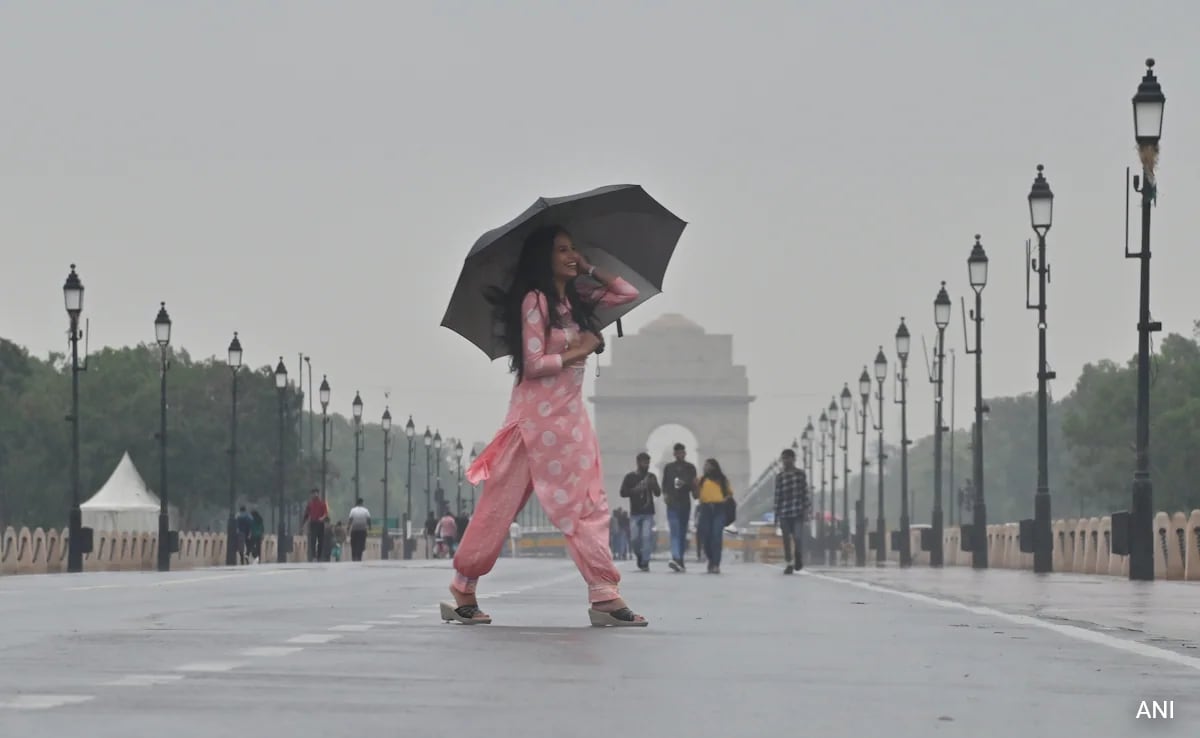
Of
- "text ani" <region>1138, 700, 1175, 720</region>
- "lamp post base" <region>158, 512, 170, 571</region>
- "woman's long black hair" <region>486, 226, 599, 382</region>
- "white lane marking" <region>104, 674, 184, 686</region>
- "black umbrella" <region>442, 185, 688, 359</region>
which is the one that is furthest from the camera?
"lamp post base" <region>158, 512, 170, 571</region>

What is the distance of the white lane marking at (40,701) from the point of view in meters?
7.87

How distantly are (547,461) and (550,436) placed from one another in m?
0.12

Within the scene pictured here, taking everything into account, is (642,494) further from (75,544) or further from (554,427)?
(554,427)

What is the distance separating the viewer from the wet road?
7.64 metres

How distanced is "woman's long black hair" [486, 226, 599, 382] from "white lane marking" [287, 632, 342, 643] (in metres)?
1.73

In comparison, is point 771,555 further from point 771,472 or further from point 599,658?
point 599,658

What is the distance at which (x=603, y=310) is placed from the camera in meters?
13.8

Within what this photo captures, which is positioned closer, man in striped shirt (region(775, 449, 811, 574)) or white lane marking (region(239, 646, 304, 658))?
white lane marking (region(239, 646, 304, 658))

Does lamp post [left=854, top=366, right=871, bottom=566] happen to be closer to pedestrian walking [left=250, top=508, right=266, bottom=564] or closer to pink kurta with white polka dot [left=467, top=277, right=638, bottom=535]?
pedestrian walking [left=250, top=508, right=266, bottom=564]

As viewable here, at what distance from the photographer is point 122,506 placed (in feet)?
267

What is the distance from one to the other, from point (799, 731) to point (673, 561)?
29.7 meters

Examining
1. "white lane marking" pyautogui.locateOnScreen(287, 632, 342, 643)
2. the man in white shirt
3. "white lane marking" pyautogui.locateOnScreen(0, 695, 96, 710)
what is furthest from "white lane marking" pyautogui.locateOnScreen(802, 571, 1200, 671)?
the man in white shirt

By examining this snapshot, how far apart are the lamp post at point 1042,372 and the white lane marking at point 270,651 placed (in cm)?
2598

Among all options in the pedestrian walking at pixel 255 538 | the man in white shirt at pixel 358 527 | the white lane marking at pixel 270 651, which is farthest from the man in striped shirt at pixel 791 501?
the pedestrian walking at pixel 255 538
